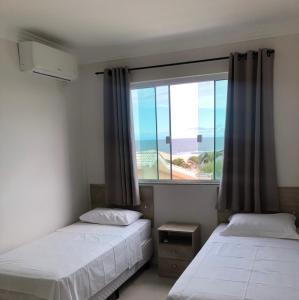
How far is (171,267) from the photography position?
3387 millimetres

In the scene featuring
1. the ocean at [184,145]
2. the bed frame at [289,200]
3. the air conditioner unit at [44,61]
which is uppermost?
the air conditioner unit at [44,61]

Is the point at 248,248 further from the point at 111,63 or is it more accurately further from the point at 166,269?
the point at 111,63

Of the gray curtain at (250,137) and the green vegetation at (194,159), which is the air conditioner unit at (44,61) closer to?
the green vegetation at (194,159)

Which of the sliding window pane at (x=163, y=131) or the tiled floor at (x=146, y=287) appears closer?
the tiled floor at (x=146, y=287)

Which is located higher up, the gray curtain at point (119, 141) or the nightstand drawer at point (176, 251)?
the gray curtain at point (119, 141)

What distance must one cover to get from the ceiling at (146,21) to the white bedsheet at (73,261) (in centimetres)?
198

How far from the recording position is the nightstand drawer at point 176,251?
331 centimetres

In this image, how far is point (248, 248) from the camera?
8.55 feet

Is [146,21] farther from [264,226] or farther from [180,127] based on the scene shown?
[264,226]

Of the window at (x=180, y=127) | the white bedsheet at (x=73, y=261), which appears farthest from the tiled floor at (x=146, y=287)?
the window at (x=180, y=127)

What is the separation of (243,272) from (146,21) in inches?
88.0

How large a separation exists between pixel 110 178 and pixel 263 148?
1.74 meters

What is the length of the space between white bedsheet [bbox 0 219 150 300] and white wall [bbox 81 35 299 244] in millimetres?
539

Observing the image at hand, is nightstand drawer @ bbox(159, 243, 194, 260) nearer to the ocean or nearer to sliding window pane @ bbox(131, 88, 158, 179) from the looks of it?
sliding window pane @ bbox(131, 88, 158, 179)
